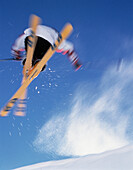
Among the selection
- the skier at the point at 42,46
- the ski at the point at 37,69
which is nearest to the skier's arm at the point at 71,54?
the skier at the point at 42,46

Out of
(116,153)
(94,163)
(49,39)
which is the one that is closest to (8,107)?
(49,39)

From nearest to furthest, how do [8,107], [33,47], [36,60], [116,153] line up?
[33,47]
[36,60]
[8,107]
[116,153]

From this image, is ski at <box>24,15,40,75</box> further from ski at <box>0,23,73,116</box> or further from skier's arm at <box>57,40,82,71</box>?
skier's arm at <box>57,40,82,71</box>

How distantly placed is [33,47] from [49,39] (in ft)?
1.01

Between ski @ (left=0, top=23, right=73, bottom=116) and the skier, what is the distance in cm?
13

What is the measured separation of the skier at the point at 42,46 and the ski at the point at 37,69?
0.13 meters

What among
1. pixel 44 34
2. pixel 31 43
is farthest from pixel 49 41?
pixel 31 43

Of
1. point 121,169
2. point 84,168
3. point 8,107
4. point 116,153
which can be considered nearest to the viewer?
point 8,107

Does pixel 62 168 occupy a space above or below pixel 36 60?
below

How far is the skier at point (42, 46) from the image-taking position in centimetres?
290

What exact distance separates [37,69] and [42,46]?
39 cm

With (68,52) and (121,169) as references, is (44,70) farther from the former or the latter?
(121,169)

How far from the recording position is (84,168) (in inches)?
199

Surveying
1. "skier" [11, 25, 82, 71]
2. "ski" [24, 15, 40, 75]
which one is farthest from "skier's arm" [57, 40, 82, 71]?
"ski" [24, 15, 40, 75]
